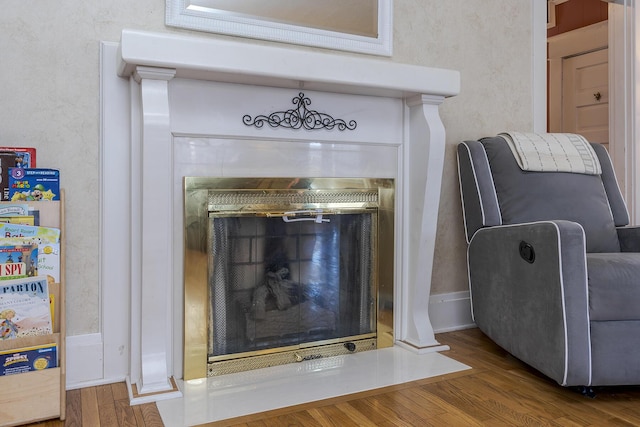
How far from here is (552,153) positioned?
7.64 feet

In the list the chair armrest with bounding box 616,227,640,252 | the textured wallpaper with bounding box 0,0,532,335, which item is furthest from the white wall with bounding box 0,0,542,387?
the chair armrest with bounding box 616,227,640,252

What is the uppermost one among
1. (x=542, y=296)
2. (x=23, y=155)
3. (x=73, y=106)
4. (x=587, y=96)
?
(x=587, y=96)

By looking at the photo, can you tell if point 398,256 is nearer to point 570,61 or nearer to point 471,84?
point 471,84

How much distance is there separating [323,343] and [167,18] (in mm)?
1425

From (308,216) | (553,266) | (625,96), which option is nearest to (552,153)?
(553,266)

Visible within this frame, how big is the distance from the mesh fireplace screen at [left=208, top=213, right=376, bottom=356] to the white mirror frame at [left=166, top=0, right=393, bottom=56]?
74cm

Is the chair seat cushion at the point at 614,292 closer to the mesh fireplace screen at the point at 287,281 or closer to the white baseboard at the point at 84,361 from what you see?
the mesh fireplace screen at the point at 287,281

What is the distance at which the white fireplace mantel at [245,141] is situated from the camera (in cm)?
168

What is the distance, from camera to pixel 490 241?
6.93 feet

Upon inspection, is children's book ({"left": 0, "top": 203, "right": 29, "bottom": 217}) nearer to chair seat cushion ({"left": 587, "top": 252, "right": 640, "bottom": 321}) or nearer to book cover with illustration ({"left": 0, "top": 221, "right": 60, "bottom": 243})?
book cover with illustration ({"left": 0, "top": 221, "right": 60, "bottom": 243})

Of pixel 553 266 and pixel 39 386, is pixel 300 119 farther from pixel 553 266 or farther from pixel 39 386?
pixel 39 386

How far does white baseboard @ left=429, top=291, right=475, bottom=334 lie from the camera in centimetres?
249

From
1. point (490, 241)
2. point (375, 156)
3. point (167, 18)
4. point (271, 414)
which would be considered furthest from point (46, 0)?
point (490, 241)

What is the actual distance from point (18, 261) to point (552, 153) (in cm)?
219
